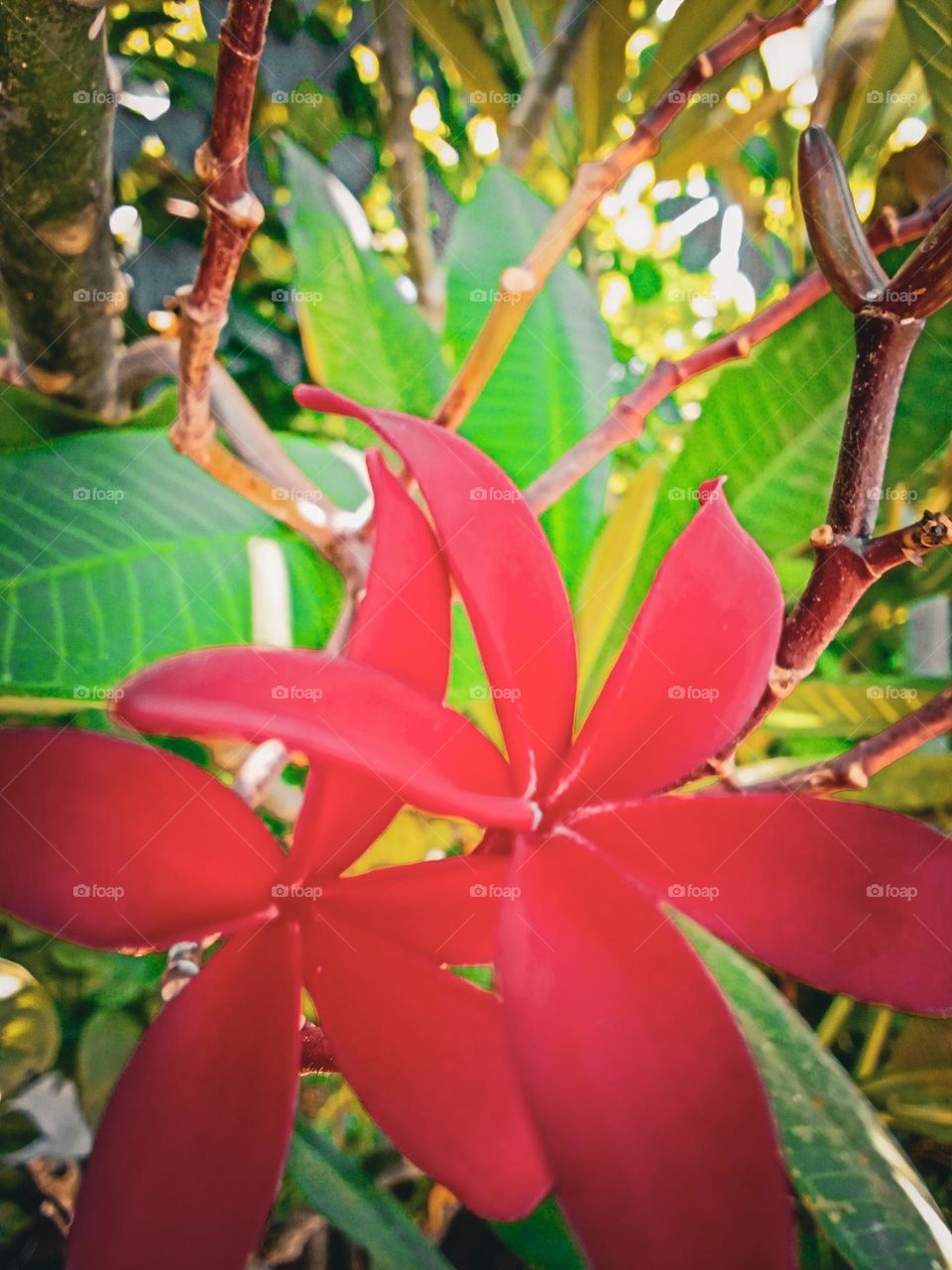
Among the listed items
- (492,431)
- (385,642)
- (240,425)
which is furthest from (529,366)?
(385,642)

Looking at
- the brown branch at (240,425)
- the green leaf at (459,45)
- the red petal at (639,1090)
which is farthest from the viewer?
the green leaf at (459,45)

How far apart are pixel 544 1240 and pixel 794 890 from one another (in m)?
0.19

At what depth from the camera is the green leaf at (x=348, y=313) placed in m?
0.47

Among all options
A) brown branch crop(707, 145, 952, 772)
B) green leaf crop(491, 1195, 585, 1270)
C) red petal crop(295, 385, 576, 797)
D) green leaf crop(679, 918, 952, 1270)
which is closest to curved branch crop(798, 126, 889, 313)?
brown branch crop(707, 145, 952, 772)

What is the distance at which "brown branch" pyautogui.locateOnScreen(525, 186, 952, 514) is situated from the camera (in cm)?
38

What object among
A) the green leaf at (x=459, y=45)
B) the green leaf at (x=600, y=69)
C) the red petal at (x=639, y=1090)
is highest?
the green leaf at (x=600, y=69)

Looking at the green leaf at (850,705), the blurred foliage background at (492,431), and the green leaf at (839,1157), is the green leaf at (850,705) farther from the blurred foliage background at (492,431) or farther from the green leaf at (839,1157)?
the green leaf at (839,1157)

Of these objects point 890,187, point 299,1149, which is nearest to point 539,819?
point 299,1149

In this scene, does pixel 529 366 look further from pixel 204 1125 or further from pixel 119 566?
pixel 204 1125

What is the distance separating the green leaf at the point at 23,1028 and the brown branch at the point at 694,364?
0.29 meters

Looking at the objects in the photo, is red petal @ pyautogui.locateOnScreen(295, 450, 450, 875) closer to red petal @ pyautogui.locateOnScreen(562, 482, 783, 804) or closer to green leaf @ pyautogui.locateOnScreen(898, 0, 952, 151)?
red petal @ pyautogui.locateOnScreen(562, 482, 783, 804)

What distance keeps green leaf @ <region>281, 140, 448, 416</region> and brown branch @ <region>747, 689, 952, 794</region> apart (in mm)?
276

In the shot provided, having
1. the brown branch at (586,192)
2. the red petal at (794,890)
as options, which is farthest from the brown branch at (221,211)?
the red petal at (794,890)

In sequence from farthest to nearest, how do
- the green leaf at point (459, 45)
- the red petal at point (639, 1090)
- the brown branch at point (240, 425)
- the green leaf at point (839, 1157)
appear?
the green leaf at point (459, 45) < the brown branch at point (240, 425) < the green leaf at point (839, 1157) < the red petal at point (639, 1090)
